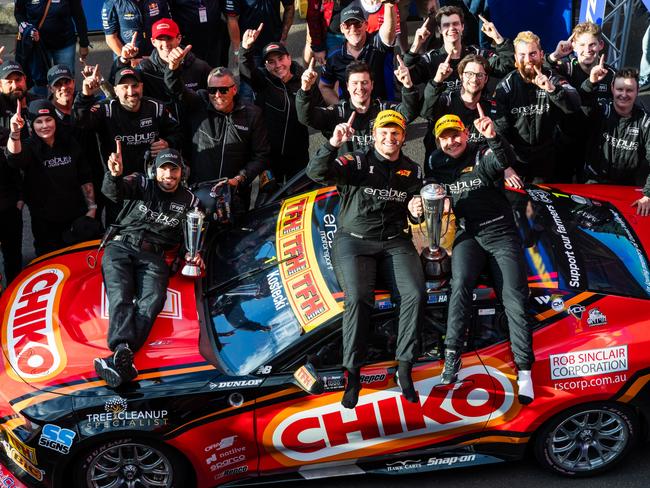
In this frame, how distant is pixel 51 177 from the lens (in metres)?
6.96

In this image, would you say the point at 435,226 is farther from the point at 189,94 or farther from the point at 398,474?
the point at 189,94

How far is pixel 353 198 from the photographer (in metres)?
5.78

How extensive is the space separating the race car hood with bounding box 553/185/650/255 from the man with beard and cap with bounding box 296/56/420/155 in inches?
51.7

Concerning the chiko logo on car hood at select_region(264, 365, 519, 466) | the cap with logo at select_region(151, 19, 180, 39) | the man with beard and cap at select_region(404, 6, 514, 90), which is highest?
the cap with logo at select_region(151, 19, 180, 39)

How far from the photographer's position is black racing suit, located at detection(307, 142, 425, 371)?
17.1 ft

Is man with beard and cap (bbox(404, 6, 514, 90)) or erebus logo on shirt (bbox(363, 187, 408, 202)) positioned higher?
man with beard and cap (bbox(404, 6, 514, 90))

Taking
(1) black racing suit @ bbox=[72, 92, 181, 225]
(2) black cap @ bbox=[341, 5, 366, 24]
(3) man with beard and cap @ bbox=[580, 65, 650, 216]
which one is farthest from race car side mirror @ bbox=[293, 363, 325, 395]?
(2) black cap @ bbox=[341, 5, 366, 24]

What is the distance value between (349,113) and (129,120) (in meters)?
1.75

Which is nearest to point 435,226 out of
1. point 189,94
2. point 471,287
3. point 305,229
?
point 471,287

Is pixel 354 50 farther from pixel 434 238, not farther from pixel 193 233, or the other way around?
pixel 434 238

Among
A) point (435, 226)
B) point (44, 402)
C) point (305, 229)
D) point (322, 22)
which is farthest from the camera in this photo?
point (322, 22)

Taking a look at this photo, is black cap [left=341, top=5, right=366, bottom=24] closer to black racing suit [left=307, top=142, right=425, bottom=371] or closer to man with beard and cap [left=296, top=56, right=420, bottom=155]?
man with beard and cap [left=296, top=56, right=420, bottom=155]

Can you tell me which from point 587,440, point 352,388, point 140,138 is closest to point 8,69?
point 140,138

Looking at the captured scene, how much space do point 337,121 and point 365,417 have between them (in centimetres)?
272
